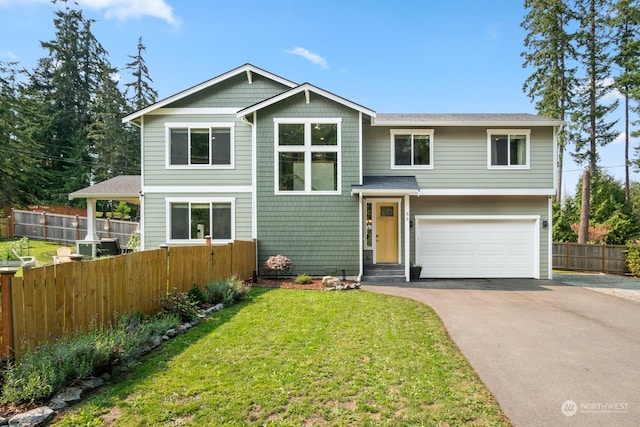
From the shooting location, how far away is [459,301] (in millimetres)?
8648

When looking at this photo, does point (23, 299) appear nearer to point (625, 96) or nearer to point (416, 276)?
point (416, 276)

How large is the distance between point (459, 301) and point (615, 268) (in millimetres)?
12410

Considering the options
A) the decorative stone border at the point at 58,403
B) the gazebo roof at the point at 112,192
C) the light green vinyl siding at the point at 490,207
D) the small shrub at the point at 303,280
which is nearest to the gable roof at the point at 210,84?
the gazebo roof at the point at 112,192

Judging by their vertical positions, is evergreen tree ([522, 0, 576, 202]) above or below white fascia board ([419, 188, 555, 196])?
above

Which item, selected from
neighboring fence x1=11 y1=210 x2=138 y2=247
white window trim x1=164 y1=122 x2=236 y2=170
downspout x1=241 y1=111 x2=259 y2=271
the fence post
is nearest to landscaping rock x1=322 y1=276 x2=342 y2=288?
downspout x1=241 y1=111 x2=259 y2=271

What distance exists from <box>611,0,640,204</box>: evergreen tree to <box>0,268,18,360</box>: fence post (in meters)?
27.2

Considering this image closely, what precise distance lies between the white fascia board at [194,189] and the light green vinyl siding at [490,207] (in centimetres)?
651

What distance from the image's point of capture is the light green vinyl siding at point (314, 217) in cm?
1159

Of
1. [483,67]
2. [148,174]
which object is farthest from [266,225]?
[483,67]

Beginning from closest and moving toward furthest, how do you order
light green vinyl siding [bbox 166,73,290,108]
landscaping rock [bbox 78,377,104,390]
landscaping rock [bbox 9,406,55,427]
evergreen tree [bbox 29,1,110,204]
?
landscaping rock [bbox 9,406,55,427] → landscaping rock [bbox 78,377,104,390] → light green vinyl siding [bbox 166,73,290,108] → evergreen tree [bbox 29,1,110,204]

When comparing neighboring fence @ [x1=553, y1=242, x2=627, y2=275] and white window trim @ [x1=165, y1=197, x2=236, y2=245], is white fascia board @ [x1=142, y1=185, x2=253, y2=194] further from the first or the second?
neighboring fence @ [x1=553, y1=242, x2=627, y2=275]

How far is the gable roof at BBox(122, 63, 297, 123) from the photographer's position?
12.2 meters

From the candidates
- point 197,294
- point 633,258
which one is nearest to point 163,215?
point 197,294

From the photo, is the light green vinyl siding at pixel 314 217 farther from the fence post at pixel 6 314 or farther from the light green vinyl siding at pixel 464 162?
the fence post at pixel 6 314
